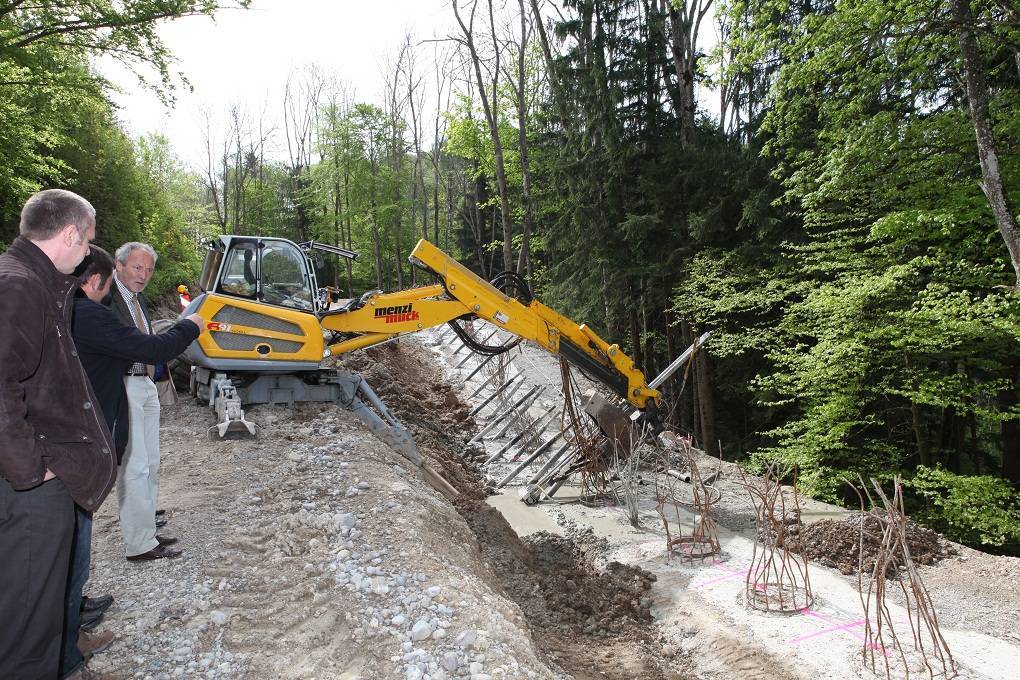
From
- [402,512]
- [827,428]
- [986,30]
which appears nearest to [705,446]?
[827,428]

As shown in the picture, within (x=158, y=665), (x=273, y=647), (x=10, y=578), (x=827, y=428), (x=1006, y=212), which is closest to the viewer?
(x=10, y=578)

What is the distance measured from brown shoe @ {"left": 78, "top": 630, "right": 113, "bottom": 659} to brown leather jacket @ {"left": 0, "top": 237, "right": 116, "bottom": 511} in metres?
1.21

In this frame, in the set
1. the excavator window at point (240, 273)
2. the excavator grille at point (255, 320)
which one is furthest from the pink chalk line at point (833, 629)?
the excavator window at point (240, 273)

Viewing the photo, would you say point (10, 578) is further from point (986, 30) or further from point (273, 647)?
point (986, 30)

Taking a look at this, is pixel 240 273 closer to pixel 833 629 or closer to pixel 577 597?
pixel 577 597

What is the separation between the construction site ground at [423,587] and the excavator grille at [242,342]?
2.58 ft

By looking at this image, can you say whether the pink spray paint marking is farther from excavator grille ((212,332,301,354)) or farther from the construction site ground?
excavator grille ((212,332,301,354))

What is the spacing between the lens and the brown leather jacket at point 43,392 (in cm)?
209

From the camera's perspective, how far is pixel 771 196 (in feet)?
43.7

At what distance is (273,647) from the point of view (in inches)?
130

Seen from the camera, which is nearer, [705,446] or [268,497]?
[268,497]

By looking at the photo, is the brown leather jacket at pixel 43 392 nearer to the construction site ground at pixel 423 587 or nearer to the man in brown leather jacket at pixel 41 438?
the man in brown leather jacket at pixel 41 438

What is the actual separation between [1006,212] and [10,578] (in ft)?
28.9

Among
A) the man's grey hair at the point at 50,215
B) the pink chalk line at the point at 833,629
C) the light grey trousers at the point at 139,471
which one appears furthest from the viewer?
the pink chalk line at the point at 833,629
